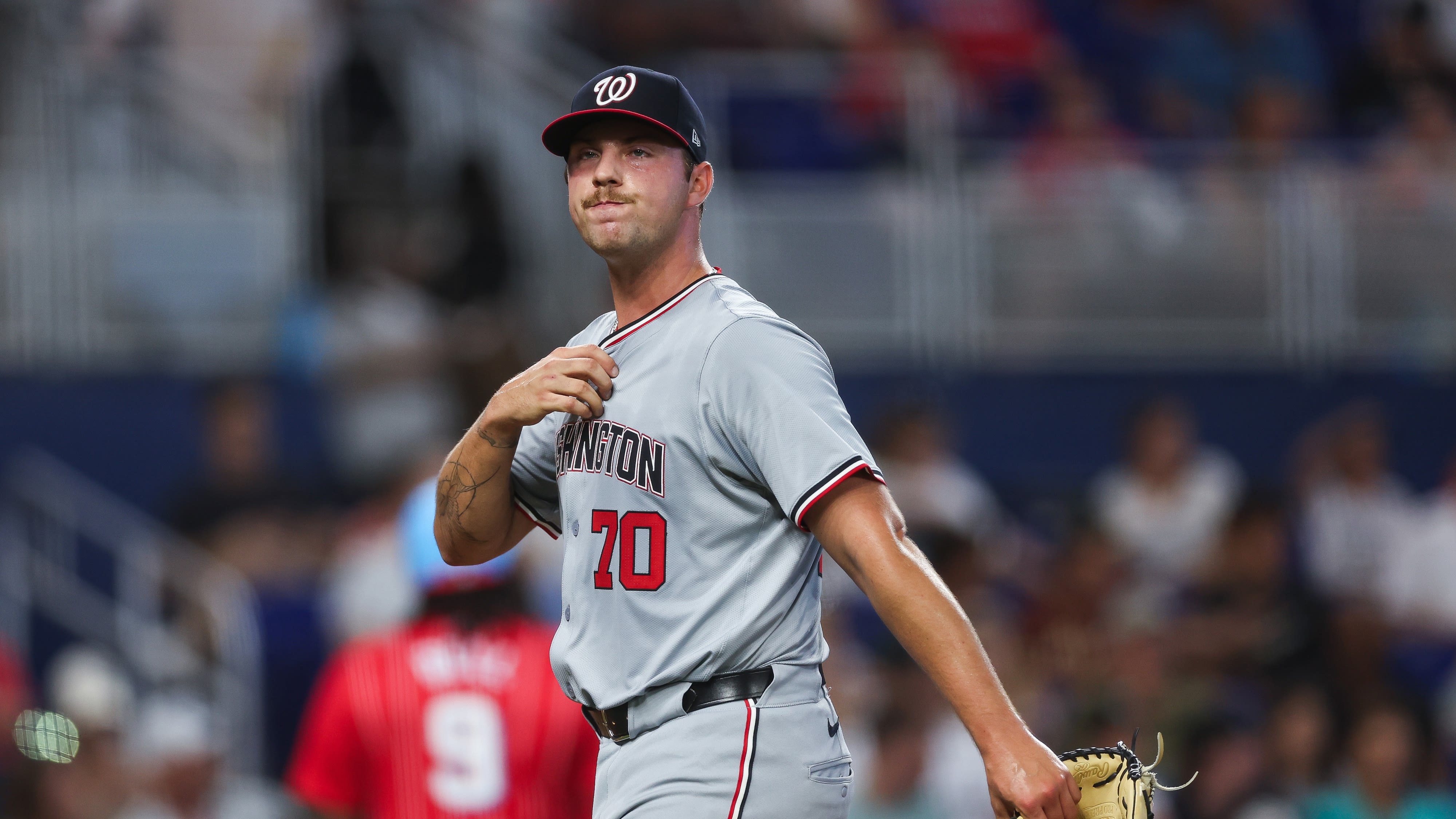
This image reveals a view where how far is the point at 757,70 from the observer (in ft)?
35.9

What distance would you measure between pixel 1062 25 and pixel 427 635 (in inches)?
361

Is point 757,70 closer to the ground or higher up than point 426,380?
higher up

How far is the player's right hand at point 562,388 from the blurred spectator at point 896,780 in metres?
4.14

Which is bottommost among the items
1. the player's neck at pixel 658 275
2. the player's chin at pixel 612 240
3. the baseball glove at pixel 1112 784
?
the baseball glove at pixel 1112 784

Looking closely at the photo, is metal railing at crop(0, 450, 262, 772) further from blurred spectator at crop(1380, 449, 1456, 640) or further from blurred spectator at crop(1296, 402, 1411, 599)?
blurred spectator at crop(1380, 449, 1456, 640)

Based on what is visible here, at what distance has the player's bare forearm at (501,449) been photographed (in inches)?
132

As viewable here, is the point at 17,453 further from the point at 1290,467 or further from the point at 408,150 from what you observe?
the point at 1290,467

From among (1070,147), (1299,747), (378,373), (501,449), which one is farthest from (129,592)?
(501,449)

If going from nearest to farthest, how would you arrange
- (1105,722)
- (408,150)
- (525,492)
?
(525,492) → (1105,722) → (408,150)

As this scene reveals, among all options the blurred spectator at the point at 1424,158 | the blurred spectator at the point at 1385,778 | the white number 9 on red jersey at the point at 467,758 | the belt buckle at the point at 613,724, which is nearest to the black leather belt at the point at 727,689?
the belt buckle at the point at 613,724

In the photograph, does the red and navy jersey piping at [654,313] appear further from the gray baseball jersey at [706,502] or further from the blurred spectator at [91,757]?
the blurred spectator at [91,757]

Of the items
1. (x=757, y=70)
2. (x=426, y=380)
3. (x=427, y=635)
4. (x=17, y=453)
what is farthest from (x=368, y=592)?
(x=757, y=70)

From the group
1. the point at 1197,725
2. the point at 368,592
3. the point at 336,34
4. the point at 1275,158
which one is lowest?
the point at 1197,725

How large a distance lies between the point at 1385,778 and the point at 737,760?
17.2ft
